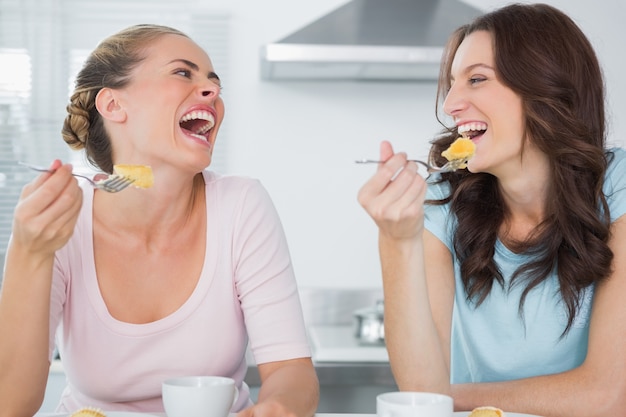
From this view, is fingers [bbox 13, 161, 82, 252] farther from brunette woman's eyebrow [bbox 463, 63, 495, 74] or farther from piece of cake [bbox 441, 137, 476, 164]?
brunette woman's eyebrow [bbox 463, 63, 495, 74]

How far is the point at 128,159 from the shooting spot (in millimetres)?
1792

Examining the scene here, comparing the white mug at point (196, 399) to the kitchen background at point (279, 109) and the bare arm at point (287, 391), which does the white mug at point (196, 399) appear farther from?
the kitchen background at point (279, 109)

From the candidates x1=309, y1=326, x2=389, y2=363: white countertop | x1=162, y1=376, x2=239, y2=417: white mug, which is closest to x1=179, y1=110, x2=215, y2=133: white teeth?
x1=162, y1=376, x2=239, y2=417: white mug

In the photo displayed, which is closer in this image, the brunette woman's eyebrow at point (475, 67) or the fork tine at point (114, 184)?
the fork tine at point (114, 184)

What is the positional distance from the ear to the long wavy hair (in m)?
0.81

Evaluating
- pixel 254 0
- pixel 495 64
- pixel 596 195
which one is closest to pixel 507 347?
pixel 596 195

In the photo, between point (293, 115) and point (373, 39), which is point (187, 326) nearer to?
point (373, 39)

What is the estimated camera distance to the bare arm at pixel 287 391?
1312 mm

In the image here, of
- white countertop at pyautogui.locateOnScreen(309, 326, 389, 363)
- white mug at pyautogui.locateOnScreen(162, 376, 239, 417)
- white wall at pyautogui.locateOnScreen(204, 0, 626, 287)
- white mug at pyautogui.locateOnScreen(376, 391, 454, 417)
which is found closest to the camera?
white mug at pyautogui.locateOnScreen(376, 391, 454, 417)

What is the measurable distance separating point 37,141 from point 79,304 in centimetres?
229

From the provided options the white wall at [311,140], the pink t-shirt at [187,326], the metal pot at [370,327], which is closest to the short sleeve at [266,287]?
the pink t-shirt at [187,326]

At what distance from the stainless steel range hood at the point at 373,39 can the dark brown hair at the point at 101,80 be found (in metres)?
1.28

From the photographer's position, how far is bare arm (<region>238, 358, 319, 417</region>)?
1312mm

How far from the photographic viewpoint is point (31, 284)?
1.39 m
